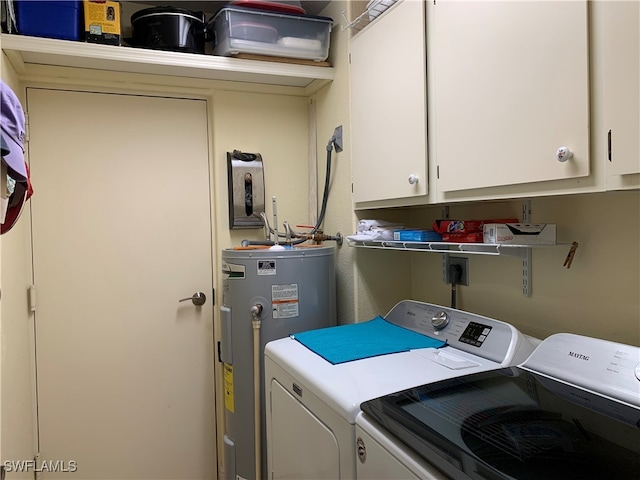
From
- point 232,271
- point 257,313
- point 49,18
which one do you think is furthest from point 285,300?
point 49,18

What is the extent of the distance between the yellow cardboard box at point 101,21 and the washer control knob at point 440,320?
5.78 ft

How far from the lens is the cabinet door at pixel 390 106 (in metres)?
1.63

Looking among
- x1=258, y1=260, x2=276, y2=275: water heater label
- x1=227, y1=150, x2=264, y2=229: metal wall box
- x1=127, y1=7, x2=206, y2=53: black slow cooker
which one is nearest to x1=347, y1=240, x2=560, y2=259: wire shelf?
x1=258, y1=260, x2=276, y2=275: water heater label

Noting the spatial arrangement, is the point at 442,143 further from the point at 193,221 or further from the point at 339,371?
the point at 193,221

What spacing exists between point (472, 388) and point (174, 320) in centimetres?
161

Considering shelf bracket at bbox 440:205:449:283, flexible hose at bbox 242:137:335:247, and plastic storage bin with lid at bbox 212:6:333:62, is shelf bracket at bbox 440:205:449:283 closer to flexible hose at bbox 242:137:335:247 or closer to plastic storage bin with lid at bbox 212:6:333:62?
flexible hose at bbox 242:137:335:247

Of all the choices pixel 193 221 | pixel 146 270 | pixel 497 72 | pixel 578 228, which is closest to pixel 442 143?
pixel 497 72

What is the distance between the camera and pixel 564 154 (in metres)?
1.11

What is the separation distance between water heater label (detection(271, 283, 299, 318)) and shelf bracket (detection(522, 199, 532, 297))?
3.01ft

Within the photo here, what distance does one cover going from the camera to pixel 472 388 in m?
1.22

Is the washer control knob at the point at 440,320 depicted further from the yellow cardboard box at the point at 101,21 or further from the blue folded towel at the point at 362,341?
the yellow cardboard box at the point at 101,21

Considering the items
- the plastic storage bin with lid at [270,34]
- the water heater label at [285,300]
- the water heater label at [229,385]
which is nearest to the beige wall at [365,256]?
the plastic storage bin with lid at [270,34]

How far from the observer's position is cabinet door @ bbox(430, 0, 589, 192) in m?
1.09

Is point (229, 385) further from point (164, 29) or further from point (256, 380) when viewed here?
point (164, 29)
